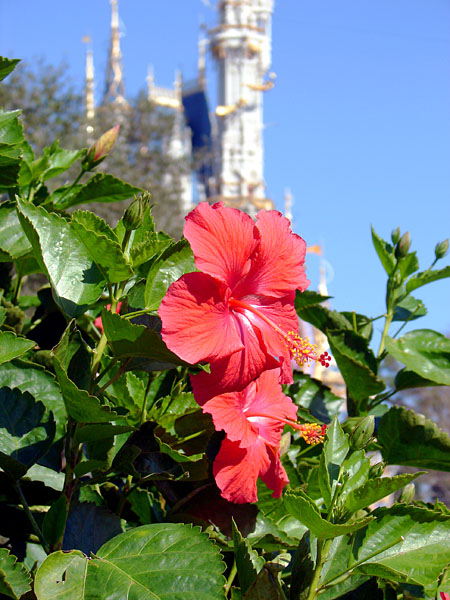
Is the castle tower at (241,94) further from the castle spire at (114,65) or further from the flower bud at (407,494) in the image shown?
the flower bud at (407,494)

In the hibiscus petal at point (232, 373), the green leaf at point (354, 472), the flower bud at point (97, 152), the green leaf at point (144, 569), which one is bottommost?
the green leaf at point (144, 569)

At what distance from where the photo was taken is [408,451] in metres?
0.89

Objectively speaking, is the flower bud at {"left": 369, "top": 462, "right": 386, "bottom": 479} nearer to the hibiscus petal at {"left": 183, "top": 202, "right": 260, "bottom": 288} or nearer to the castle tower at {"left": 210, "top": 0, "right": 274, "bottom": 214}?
the hibiscus petal at {"left": 183, "top": 202, "right": 260, "bottom": 288}

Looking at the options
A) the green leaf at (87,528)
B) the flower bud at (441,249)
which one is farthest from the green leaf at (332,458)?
the flower bud at (441,249)

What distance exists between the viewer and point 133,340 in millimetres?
647

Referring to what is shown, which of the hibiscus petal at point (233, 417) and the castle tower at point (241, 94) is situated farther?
the castle tower at point (241, 94)

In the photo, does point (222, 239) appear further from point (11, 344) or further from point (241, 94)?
point (241, 94)

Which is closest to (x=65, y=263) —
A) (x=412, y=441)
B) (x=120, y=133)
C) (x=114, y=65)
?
(x=412, y=441)

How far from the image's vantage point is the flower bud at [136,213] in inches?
27.1

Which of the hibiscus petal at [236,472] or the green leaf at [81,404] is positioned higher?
the green leaf at [81,404]

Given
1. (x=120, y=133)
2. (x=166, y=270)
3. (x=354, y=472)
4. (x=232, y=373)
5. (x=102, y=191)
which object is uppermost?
(x=120, y=133)

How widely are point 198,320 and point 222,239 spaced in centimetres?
9

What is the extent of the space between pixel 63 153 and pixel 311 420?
644mm

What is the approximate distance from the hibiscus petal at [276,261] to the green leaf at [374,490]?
24 centimetres
